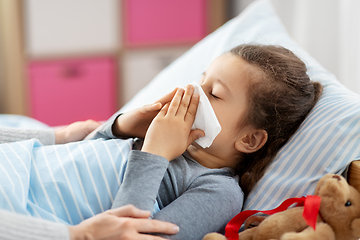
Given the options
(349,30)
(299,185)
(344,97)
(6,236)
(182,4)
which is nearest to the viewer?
(6,236)

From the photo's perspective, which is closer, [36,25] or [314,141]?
[314,141]

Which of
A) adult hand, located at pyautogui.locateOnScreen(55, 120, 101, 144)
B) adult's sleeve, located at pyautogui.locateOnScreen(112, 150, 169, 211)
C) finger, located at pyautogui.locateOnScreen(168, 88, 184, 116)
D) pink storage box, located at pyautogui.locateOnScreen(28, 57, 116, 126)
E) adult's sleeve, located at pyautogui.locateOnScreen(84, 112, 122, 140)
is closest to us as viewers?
adult's sleeve, located at pyautogui.locateOnScreen(112, 150, 169, 211)

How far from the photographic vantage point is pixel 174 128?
795 mm

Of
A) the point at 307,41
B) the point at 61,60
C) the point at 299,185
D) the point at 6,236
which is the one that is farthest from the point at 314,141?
the point at 61,60

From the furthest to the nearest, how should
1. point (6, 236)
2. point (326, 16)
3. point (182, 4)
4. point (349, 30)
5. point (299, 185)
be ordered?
point (182, 4)
point (326, 16)
point (349, 30)
point (299, 185)
point (6, 236)

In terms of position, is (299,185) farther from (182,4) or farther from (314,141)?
(182,4)

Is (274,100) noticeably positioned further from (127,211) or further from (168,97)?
(127,211)

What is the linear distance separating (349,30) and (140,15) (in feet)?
4.42

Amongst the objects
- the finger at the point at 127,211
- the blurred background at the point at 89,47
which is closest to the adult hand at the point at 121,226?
the finger at the point at 127,211

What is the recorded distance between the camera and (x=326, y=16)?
5.37 feet

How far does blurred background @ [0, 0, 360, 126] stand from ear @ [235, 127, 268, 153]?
5.10ft

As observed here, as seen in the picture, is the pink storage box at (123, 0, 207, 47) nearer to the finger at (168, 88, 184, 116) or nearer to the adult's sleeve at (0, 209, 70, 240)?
Answer: the finger at (168, 88, 184, 116)

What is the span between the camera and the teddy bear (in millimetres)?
596

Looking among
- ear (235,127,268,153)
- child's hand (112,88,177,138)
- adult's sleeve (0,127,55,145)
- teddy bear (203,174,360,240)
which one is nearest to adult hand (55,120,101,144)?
adult's sleeve (0,127,55,145)
